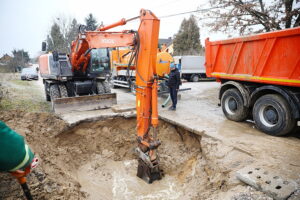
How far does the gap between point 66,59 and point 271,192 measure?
7.76 metres

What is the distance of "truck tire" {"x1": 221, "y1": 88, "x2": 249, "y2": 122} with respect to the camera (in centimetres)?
593

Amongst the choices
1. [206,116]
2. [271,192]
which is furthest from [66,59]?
[271,192]

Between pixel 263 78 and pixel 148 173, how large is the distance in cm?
361

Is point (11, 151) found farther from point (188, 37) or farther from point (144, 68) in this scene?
point (188, 37)

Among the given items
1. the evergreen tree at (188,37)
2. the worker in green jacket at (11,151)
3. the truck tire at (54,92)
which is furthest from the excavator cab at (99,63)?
the evergreen tree at (188,37)

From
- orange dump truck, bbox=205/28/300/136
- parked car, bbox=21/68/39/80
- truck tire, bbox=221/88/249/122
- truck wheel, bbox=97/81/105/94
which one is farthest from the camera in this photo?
parked car, bbox=21/68/39/80

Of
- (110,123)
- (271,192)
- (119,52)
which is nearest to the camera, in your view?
(271,192)

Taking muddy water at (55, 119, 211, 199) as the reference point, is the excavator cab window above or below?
above

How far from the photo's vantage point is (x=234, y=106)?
621 centimetres

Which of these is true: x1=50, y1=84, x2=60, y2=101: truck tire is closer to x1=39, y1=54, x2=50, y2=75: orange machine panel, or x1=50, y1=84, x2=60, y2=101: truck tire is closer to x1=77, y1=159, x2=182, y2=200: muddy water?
x1=39, y1=54, x2=50, y2=75: orange machine panel

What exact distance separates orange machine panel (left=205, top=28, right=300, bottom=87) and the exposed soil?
2.08m

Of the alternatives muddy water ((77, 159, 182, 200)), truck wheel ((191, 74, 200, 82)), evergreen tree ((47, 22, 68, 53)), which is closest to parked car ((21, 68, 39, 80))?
evergreen tree ((47, 22, 68, 53))

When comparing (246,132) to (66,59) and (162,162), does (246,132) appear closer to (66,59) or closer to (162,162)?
(162,162)

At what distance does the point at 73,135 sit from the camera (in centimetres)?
602
